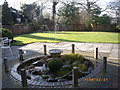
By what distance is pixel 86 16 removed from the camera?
2386 cm

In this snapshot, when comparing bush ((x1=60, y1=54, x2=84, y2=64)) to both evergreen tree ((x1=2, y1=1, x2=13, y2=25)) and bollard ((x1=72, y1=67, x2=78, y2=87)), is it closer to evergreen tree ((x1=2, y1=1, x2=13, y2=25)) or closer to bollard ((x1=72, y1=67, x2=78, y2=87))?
bollard ((x1=72, y1=67, x2=78, y2=87))

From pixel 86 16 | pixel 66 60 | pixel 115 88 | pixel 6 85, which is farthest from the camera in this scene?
pixel 86 16

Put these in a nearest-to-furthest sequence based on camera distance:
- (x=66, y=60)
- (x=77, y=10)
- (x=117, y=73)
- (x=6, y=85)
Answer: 1. (x=6, y=85)
2. (x=117, y=73)
3. (x=66, y=60)
4. (x=77, y=10)

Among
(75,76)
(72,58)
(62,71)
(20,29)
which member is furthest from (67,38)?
(75,76)

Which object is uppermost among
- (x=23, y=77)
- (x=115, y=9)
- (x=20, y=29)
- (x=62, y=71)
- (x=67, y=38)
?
(x=115, y=9)

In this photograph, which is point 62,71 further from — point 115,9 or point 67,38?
point 115,9

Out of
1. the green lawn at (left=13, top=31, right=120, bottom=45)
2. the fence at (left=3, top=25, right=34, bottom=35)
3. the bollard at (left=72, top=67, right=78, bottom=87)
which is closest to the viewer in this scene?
the bollard at (left=72, top=67, right=78, bottom=87)

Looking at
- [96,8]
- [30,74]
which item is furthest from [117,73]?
[96,8]

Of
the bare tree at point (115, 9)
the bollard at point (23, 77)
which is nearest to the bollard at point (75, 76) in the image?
the bollard at point (23, 77)

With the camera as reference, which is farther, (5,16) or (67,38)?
(5,16)

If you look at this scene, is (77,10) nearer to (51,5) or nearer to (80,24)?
(80,24)

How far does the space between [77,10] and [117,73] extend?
74.5ft

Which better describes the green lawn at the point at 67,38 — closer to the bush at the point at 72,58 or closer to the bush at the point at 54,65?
the bush at the point at 72,58

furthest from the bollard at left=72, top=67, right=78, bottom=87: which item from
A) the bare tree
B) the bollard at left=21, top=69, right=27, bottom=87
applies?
the bare tree
